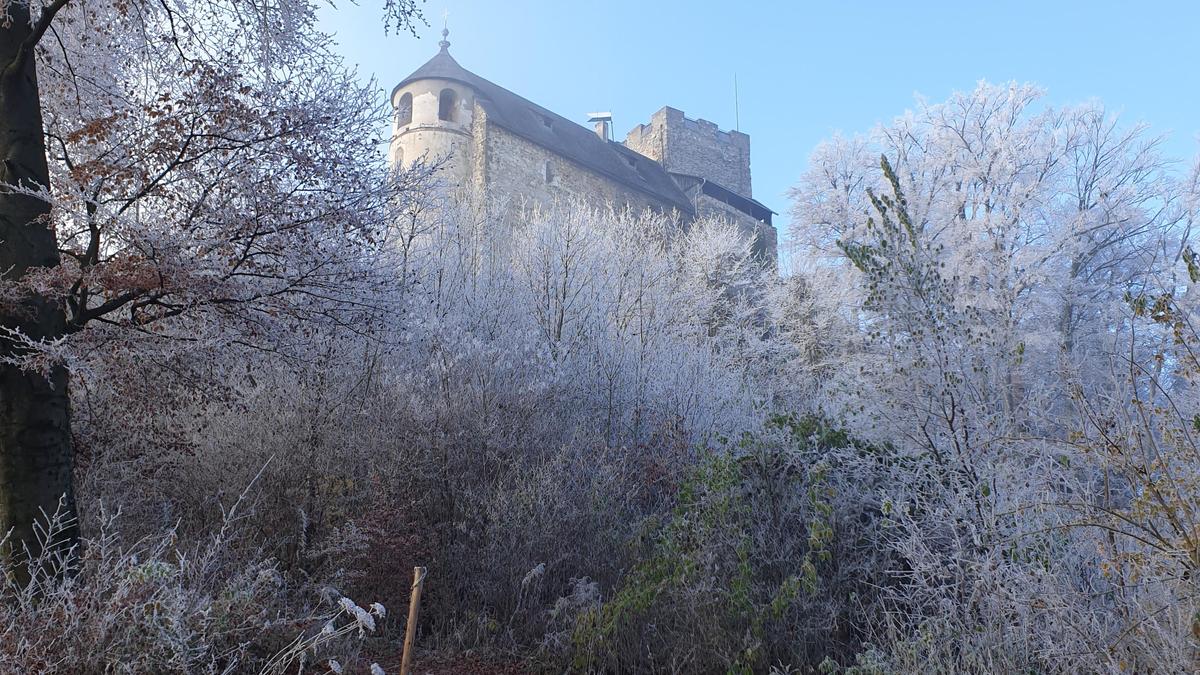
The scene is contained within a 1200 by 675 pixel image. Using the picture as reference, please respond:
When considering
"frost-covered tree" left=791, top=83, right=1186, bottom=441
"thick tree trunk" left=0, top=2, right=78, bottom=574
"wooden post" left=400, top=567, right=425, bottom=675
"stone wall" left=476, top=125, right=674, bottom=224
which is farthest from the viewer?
"stone wall" left=476, top=125, right=674, bottom=224

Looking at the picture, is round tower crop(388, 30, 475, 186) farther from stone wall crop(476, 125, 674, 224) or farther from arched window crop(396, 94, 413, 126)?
stone wall crop(476, 125, 674, 224)

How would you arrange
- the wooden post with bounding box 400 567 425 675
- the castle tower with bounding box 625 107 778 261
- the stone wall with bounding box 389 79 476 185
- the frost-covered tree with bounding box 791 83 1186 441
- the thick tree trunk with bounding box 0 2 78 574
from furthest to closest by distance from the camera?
the castle tower with bounding box 625 107 778 261, the stone wall with bounding box 389 79 476 185, the frost-covered tree with bounding box 791 83 1186 441, the thick tree trunk with bounding box 0 2 78 574, the wooden post with bounding box 400 567 425 675

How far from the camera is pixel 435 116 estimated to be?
88.8 ft

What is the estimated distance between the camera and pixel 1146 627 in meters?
3.55

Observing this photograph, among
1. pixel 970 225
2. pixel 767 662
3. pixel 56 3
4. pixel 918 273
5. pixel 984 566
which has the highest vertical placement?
pixel 970 225

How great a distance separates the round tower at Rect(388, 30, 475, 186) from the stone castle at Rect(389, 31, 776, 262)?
3 cm

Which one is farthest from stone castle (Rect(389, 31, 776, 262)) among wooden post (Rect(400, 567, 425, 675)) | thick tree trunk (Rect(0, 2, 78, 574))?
wooden post (Rect(400, 567, 425, 675))

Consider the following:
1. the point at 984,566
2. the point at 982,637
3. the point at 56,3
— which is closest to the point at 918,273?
the point at 984,566

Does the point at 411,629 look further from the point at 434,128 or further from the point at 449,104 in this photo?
the point at 449,104

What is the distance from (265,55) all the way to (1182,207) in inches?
738

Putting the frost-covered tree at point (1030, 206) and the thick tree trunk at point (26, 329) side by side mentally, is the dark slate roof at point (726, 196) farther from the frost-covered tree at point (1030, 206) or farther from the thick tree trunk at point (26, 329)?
the thick tree trunk at point (26, 329)

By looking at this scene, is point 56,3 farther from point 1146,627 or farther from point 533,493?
point 1146,627

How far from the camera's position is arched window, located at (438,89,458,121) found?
1083 inches

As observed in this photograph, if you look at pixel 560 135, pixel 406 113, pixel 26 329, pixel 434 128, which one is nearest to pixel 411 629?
pixel 26 329
